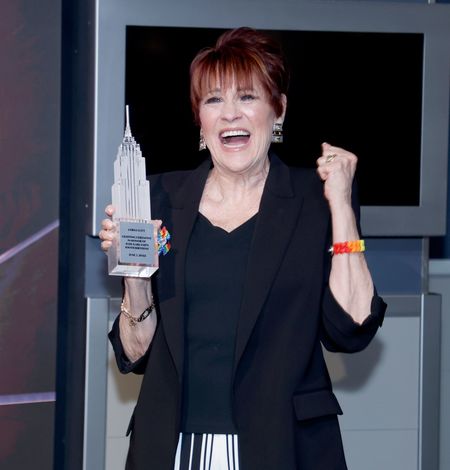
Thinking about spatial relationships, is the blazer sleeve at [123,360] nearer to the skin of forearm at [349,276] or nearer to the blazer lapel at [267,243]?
the blazer lapel at [267,243]

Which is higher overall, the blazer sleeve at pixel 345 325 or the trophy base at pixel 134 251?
the trophy base at pixel 134 251

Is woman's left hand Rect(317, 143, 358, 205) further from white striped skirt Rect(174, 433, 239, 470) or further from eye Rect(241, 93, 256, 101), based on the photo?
white striped skirt Rect(174, 433, 239, 470)

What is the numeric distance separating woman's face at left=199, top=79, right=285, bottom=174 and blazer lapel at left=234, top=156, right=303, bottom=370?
0.08 m

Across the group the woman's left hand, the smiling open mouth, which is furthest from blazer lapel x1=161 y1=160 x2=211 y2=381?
the woman's left hand

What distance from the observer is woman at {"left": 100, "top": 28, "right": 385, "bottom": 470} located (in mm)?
1675

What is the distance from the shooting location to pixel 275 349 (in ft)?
5.55

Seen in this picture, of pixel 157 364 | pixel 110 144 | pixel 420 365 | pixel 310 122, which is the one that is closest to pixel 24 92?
pixel 110 144

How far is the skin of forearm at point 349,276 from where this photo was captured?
1.70 meters

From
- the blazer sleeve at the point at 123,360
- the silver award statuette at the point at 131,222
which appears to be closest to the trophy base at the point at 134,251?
the silver award statuette at the point at 131,222

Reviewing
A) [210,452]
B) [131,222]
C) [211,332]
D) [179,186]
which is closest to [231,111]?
[179,186]

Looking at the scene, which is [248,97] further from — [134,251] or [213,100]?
[134,251]

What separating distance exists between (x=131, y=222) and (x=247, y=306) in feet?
0.91

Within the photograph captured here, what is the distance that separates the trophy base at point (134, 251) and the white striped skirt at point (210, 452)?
336 millimetres

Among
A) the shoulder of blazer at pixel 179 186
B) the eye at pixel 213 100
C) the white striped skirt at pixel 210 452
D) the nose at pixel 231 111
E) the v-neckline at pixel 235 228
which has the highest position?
the eye at pixel 213 100
